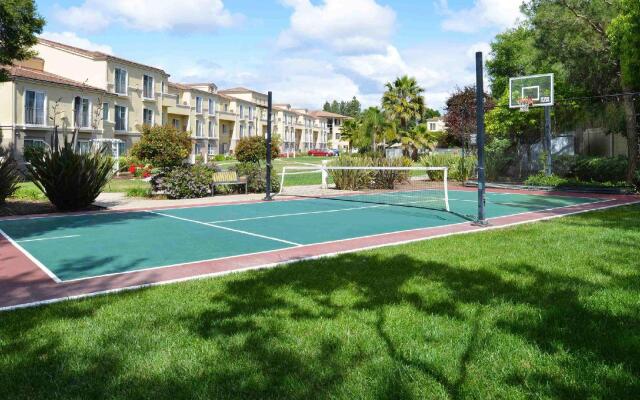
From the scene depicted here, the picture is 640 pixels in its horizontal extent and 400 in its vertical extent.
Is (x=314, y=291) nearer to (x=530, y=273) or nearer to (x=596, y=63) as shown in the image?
(x=530, y=273)

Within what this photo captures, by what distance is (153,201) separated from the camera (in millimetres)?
19141

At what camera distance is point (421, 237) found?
1080cm

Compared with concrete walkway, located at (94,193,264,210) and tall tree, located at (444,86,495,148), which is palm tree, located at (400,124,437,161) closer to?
tall tree, located at (444,86,495,148)

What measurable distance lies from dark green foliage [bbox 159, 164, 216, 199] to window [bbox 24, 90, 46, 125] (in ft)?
73.6

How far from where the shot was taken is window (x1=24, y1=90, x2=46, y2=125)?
123ft

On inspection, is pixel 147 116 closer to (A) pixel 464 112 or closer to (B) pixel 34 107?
(B) pixel 34 107

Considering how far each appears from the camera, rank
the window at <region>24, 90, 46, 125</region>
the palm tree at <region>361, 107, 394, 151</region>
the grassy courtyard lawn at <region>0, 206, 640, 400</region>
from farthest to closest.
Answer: the window at <region>24, 90, 46, 125</region>, the palm tree at <region>361, 107, 394, 151</region>, the grassy courtyard lawn at <region>0, 206, 640, 400</region>

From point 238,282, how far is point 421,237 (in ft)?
16.2

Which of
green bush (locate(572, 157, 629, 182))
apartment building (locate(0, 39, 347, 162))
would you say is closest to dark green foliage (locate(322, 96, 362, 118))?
apartment building (locate(0, 39, 347, 162))

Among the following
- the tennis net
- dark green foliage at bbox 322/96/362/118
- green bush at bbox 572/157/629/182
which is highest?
dark green foliage at bbox 322/96/362/118

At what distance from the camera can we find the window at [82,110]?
41.0 metres

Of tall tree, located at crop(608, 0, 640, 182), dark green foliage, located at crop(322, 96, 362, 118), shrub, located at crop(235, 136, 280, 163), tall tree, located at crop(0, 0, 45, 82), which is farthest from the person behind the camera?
dark green foliage, located at crop(322, 96, 362, 118)

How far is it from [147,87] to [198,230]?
44.6m

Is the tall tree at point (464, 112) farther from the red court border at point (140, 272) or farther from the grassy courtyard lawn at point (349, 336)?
the grassy courtyard lawn at point (349, 336)
